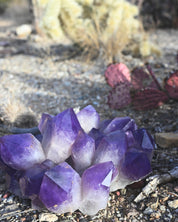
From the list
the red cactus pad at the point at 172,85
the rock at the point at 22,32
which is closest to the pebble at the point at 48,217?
the red cactus pad at the point at 172,85

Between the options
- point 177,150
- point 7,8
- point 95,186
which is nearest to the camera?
point 95,186

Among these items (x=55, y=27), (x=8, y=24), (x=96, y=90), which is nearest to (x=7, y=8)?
(x=8, y=24)

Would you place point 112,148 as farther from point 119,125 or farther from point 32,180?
point 32,180

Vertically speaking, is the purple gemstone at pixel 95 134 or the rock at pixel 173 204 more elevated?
the purple gemstone at pixel 95 134

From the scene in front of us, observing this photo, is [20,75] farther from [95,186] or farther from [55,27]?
[95,186]

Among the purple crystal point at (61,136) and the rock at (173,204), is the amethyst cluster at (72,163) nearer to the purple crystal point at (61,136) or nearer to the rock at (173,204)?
the purple crystal point at (61,136)

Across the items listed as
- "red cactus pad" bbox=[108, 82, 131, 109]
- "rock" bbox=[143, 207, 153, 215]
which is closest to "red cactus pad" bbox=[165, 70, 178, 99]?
"red cactus pad" bbox=[108, 82, 131, 109]

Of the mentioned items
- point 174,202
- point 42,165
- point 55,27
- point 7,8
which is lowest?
point 174,202
